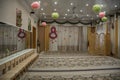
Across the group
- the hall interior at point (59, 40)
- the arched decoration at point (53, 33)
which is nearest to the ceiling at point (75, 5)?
the hall interior at point (59, 40)

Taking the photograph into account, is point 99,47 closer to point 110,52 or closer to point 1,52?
point 110,52

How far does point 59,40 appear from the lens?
69.4 feet

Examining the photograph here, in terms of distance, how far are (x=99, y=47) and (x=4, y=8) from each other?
10.8 metres

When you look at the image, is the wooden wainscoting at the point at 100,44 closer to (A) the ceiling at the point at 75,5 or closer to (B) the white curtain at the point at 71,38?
(A) the ceiling at the point at 75,5

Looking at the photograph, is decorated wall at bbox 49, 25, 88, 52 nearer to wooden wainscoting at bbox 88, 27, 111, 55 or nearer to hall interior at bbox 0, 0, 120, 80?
hall interior at bbox 0, 0, 120, 80

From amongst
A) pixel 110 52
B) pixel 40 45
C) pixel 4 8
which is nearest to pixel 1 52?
pixel 4 8

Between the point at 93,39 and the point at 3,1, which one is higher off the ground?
the point at 3,1

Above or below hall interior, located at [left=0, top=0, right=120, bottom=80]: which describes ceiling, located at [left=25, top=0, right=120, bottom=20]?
above

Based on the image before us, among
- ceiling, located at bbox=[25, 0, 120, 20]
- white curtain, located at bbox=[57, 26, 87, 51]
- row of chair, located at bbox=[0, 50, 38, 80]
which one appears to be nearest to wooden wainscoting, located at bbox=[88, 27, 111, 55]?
ceiling, located at bbox=[25, 0, 120, 20]

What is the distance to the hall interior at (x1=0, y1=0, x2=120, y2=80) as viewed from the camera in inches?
285

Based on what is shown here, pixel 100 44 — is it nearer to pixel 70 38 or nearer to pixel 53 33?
pixel 70 38

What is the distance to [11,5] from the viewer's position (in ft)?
27.5

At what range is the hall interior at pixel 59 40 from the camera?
7.24m

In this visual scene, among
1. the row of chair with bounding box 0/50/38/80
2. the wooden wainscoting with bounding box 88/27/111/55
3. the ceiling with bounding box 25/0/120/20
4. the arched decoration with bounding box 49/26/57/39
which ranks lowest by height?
the row of chair with bounding box 0/50/38/80
